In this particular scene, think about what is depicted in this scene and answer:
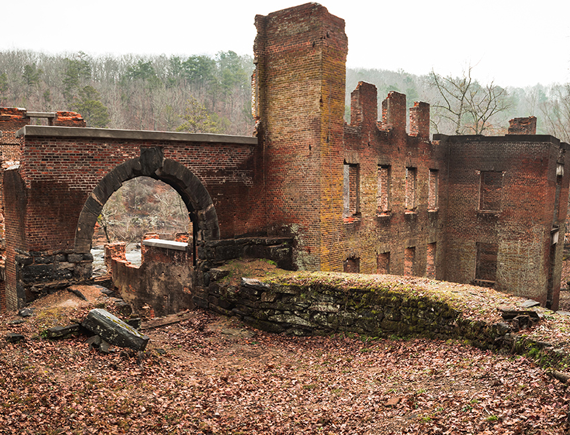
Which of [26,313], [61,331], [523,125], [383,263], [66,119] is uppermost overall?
[523,125]

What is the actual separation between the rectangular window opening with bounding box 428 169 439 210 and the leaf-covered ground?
13.0 meters

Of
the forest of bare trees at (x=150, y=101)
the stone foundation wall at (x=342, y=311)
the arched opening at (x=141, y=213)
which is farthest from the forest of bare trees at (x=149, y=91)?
the stone foundation wall at (x=342, y=311)

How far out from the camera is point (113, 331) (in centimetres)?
801

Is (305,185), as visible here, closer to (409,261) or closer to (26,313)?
(26,313)

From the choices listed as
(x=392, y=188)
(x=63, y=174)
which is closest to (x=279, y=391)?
(x=63, y=174)

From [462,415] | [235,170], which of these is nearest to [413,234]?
[235,170]

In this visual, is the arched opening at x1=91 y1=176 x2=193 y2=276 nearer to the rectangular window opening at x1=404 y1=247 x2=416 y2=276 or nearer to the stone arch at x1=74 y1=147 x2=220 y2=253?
the rectangular window opening at x1=404 y1=247 x2=416 y2=276

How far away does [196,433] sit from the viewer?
19.6 ft

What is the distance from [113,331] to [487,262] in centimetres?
1914

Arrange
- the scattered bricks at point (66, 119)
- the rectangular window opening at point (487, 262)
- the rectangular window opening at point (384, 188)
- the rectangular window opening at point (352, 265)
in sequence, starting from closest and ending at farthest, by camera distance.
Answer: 1. the scattered bricks at point (66, 119)
2. the rectangular window opening at point (352, 265)
3. the rectangular window opening at point (384, 188)
4. the rectangular window opening at point (487, 262)

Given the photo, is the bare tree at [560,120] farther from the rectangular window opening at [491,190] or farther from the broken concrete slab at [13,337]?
the broken concrete slab at [13,337]

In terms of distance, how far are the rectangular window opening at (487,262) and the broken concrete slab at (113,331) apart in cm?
1800

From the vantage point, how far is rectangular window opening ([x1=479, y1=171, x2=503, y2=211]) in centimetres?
2122

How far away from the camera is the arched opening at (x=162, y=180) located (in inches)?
427
